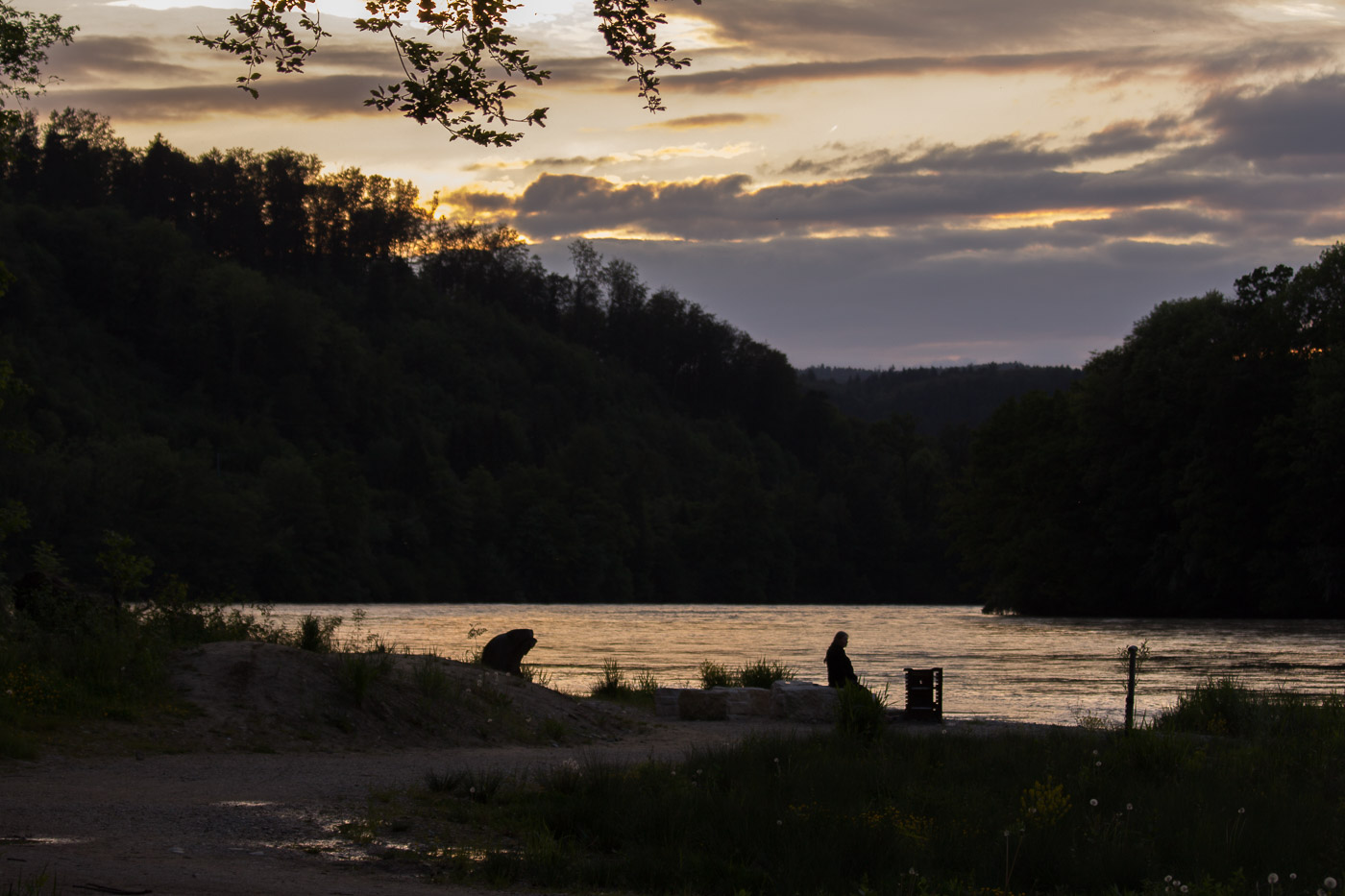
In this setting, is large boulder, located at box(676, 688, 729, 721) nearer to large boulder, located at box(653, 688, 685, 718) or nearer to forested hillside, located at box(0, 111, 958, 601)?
large boulder, located at box(653, 688, 685, 718)

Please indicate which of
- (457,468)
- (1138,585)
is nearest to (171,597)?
(1138,585)

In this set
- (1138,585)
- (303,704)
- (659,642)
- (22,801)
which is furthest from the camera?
(1138,585)

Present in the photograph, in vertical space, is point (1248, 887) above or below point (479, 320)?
below

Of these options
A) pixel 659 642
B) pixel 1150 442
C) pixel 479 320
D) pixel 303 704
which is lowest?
pixel 659 642

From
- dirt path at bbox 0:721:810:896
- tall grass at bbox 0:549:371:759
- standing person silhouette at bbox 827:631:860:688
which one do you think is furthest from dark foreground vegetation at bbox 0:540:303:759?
standing person silhouette at bbox 827:631:860:688

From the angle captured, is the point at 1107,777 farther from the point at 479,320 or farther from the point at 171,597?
the point at 479,320

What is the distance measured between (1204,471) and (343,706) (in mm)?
63026

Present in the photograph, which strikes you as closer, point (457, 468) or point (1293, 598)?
point (1293, 598)

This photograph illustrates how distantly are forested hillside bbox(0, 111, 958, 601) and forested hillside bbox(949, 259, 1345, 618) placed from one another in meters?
47.5

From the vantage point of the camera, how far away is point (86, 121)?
151 meters

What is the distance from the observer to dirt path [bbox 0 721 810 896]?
9570mm

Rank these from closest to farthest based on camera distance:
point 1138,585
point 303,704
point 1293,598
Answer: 1. point 303,704
2. point 1293,598
3. point 1138,585

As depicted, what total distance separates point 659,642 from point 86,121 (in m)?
127

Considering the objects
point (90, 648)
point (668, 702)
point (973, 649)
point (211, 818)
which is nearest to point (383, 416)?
point (973, 649)
